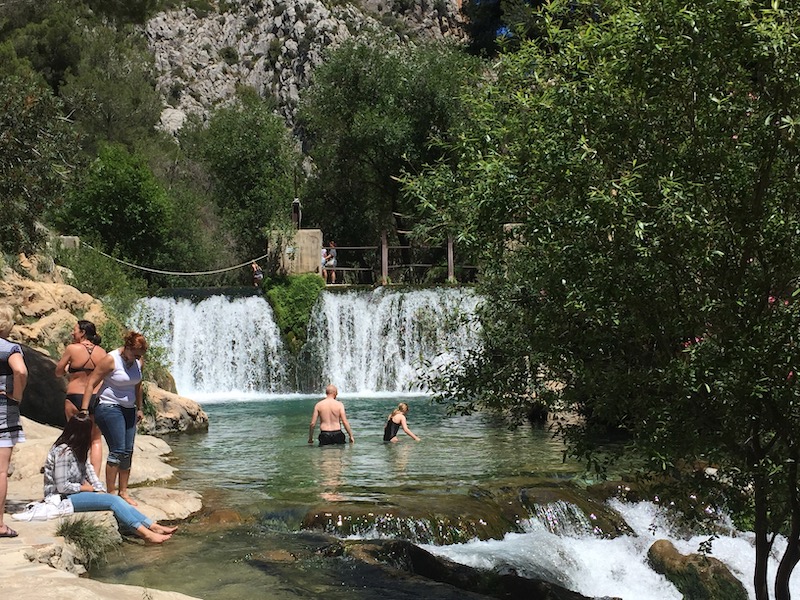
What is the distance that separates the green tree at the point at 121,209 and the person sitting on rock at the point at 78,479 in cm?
2711

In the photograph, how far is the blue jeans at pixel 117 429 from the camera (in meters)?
8.45

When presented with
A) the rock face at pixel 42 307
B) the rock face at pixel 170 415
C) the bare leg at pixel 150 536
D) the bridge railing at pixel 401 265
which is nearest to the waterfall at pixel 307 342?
the bridge railing at pixel 401 265

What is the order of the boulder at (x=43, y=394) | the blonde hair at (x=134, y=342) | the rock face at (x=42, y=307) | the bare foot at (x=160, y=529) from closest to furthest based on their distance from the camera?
the bare foot at (x=160, y=529) < the blonde hair at (x=134, y=342) < the boulder at (x=43, y=394) < the rock face at (x=42, y=307)

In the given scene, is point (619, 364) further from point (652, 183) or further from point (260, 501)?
point (260, 501)

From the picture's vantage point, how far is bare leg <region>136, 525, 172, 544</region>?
7.90 metres

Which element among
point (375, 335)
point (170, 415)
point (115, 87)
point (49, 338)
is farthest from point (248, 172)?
point (49, 338)

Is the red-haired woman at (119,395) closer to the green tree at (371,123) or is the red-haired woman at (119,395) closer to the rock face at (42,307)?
the rock face at (42,307)

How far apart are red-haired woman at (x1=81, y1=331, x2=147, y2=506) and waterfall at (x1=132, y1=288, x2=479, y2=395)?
1737 centimetres

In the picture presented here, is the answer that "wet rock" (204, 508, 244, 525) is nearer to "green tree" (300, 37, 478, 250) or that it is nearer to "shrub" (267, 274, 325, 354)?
"shrub" (267, 274, 325, 354)

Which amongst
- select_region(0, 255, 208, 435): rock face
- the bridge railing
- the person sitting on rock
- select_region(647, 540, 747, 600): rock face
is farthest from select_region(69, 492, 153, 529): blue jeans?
the bridge railing

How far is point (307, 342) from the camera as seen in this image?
88.1ft

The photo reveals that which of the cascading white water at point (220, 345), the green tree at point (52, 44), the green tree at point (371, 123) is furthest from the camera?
the green tree at point (52, 44)

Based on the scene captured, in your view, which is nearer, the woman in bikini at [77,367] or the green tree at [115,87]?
the woman in bikini at [77,367]

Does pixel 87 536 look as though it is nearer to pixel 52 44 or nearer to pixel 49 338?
pixel 49 338
